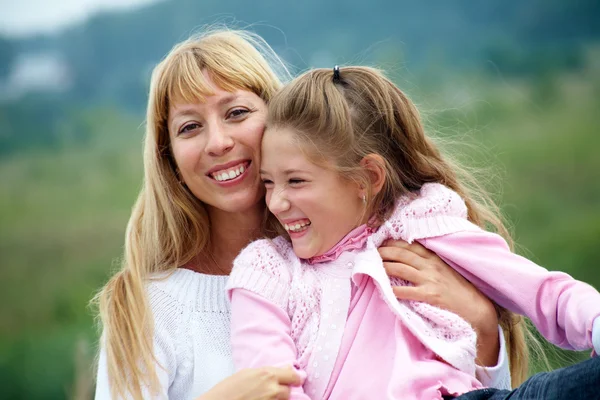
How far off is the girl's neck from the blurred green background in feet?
15.4

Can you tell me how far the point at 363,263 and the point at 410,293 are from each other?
0.15 meters

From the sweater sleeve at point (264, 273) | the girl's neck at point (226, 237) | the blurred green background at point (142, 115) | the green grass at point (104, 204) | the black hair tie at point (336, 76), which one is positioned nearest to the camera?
the sweater sleeve at point (264, 273)

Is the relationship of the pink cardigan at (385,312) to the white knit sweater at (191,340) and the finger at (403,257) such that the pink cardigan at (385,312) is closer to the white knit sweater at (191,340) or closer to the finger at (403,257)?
the finger at (403,257)

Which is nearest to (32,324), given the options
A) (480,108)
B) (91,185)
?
(91,185)

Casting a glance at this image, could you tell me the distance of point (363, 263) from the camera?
2164 mm

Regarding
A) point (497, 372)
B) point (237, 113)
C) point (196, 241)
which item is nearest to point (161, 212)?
point (196, 241)

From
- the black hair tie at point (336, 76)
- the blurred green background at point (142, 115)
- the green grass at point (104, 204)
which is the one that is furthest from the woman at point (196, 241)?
the blurred green background at point (142, 115)

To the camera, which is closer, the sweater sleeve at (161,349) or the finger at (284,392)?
the finger at (284,392)

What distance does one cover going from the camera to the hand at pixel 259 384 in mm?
2000

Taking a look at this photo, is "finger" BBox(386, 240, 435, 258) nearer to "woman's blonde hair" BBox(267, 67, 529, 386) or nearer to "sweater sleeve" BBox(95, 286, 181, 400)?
"woman's blonde hair" BBox(267, 67, 529, 386)

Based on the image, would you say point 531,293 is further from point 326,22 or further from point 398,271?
point 326,22

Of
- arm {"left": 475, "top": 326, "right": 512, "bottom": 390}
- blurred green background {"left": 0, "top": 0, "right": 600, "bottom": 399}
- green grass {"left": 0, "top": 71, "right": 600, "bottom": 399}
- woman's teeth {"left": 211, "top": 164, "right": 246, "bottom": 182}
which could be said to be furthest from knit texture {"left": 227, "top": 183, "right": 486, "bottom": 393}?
blurred green background {"left": 0, "top": 0, "right": 600, "bottom": 399}

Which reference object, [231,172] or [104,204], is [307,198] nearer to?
[231,172]

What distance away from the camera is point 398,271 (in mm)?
2197
